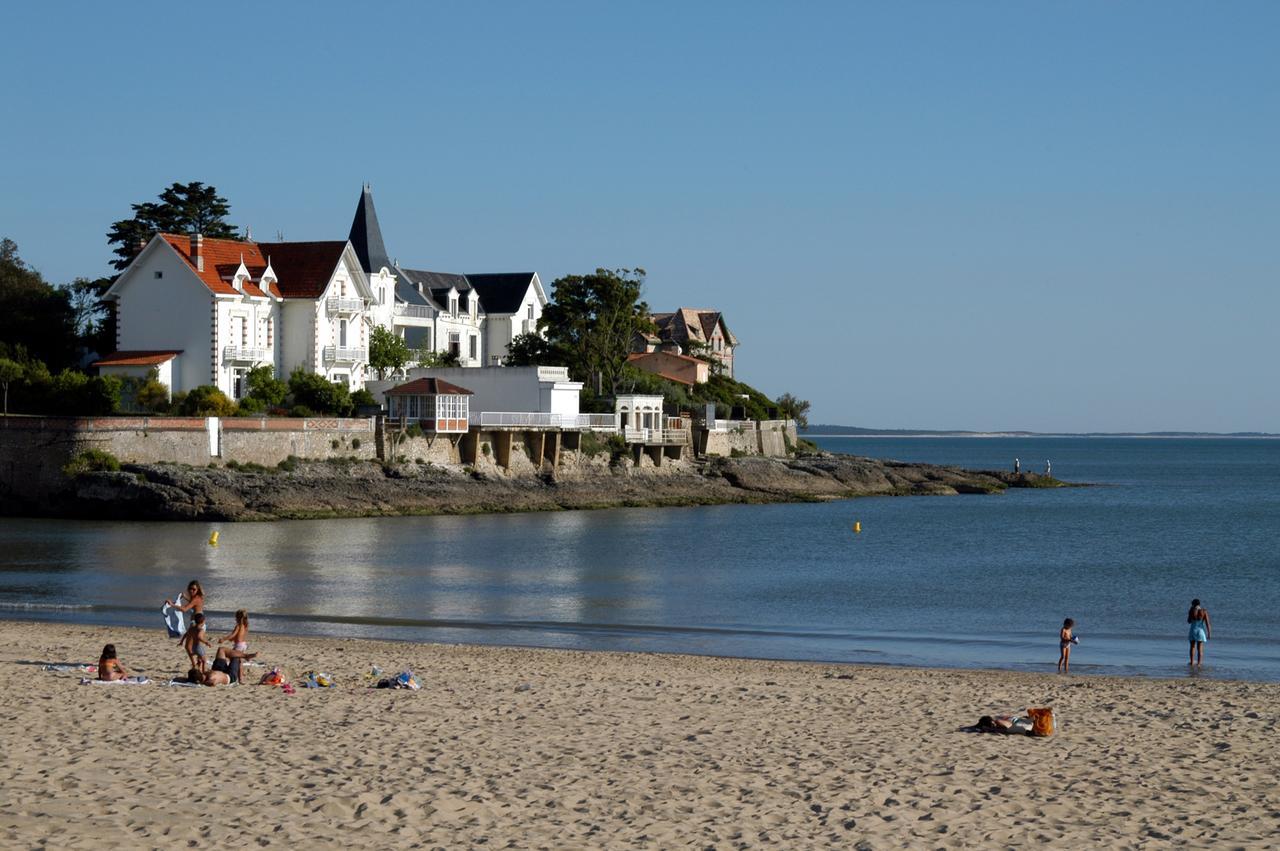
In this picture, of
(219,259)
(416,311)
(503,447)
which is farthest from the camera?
(416,311)

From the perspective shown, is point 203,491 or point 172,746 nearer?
point 172,746

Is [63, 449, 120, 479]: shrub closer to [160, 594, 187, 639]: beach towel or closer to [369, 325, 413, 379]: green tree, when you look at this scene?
[369, 325, 413, 379]: green tree

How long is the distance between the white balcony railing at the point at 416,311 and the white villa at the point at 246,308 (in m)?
1.12

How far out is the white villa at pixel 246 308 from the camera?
52.7 metres

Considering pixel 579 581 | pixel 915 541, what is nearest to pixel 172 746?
pixel 579 581

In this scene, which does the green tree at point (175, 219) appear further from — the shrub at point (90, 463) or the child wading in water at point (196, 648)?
the child wading in water at point (196, 648)

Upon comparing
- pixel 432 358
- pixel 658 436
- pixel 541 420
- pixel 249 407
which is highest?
pixel 432 358

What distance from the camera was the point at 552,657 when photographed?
69.6 ft

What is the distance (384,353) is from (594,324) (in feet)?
41.2

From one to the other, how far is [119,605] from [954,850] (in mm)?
20384

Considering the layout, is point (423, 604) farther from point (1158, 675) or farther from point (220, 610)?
point (1158, 675)

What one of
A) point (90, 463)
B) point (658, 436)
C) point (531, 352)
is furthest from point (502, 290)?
point (90, 463)

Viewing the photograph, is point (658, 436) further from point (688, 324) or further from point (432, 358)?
point (688, 324)

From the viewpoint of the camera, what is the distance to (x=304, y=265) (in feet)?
186
